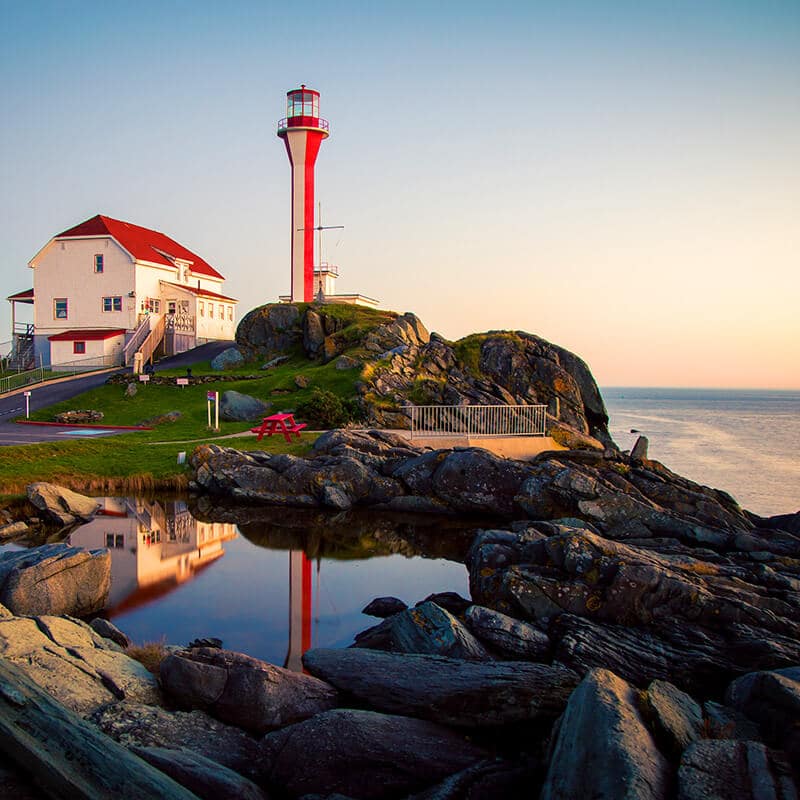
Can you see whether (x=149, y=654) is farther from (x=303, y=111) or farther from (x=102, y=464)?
(x=303, y=111)

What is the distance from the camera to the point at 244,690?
25.2ft

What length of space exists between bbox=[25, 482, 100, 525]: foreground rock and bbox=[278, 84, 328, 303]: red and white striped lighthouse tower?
122 ft

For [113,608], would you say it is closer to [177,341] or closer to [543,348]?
[543,348]

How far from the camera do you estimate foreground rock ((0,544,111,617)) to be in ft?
A: 37.2

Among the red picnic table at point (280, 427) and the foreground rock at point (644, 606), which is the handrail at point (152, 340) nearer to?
the red picnic table at point (280, 427)

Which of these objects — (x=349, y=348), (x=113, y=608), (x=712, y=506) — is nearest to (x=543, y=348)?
(x=349, y=348)

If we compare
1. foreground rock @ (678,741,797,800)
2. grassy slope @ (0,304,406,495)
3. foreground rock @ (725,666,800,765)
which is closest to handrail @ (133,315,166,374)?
grassy slope @ (0,304,406,495)

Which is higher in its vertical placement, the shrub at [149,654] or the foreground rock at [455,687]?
the foreground rock at [455,687]

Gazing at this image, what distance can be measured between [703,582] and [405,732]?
6.42m

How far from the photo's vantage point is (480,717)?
750 centimetres

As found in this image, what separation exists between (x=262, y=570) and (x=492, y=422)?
15.4 metres

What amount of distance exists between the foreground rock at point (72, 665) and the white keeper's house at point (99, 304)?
45.7 meters

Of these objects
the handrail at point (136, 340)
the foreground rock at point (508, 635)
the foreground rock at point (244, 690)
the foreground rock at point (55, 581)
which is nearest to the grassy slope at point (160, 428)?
the handrail at point (136, 340)

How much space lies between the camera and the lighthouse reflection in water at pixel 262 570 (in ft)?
40.0
